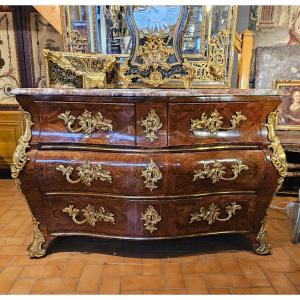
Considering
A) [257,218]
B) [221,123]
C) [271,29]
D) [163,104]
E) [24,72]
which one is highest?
[271,29]

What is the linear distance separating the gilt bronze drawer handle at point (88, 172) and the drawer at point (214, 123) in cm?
43

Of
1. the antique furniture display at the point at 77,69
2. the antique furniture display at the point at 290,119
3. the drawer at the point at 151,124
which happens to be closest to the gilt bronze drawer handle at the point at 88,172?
the drawer at the point at 151,124

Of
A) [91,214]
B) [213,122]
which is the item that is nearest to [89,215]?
[91,214]

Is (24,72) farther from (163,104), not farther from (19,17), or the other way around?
(163,104)

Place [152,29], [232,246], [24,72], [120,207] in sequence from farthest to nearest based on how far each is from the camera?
[24,72] < [152,29] < [232,246] < [120,207]

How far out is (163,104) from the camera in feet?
5.16

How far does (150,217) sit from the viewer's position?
170 centimetres

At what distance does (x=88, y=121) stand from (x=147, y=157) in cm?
41

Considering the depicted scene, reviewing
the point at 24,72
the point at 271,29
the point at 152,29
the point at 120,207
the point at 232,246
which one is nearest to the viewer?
the point at 120,207

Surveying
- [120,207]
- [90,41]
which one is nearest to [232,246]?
[120,207]

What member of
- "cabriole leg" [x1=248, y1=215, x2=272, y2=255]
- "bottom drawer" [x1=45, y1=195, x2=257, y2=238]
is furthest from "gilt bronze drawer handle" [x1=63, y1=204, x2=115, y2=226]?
"cabriole leg" [x1=248, y1=215, x2=272, y2=255]

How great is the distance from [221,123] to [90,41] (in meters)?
1.30

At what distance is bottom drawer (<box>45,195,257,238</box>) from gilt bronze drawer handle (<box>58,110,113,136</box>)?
Answer: 436 millimetres
